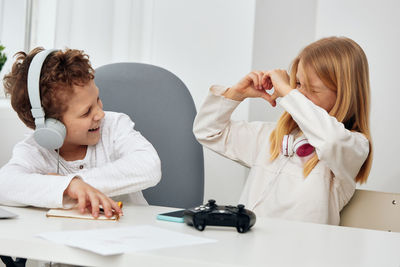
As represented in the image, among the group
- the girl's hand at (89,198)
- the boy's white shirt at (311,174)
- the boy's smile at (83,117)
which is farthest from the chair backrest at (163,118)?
the girl's hand at (89,198)

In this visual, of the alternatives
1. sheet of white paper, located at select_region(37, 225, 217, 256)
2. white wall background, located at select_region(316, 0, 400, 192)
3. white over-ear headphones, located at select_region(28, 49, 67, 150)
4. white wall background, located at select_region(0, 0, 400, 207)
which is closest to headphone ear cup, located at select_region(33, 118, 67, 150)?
white over-ear headphones, located at select_region(28, 49, 67, 150)

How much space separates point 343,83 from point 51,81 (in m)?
0.83

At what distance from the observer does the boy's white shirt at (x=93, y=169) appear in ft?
3.28

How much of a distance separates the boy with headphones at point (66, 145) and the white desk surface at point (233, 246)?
0.08m

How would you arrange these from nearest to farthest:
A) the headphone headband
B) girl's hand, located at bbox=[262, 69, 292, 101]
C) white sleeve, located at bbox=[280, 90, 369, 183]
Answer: the headphone headband → white sleeve, located at bbox=[280, 90, 369, 183] → girl's hand, located at bbox=[262, 69, 292, 101]

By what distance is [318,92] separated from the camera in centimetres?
158

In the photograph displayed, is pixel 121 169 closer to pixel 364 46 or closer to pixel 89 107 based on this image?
pixel 89 107

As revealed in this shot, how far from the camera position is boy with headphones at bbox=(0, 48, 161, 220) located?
1011mm

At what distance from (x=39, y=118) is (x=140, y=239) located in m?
0.51

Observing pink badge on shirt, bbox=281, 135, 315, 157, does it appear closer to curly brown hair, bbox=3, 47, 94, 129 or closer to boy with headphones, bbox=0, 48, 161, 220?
boy with headphones, bbox=0, 48, 161, 220

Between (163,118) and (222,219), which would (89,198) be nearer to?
(222,219)

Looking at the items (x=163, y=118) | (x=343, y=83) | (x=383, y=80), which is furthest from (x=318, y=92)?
(x=383, y=80)

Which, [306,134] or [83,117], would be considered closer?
[83,117]

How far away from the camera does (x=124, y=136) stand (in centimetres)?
133
